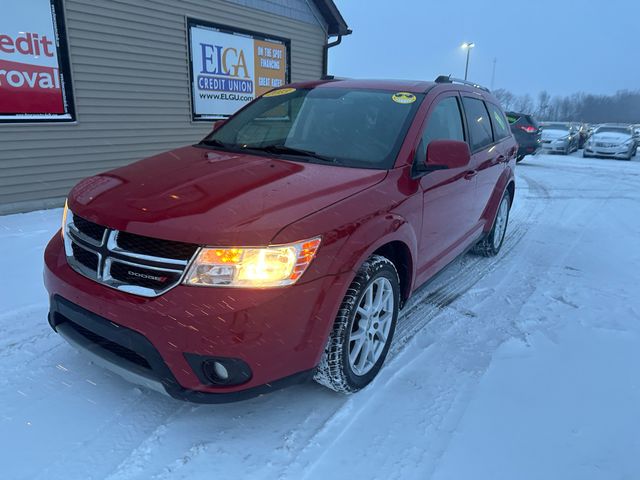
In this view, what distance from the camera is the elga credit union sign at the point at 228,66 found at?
28.8 feet

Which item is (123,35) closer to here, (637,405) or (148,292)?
(148,292)

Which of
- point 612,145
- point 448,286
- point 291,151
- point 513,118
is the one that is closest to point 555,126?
point 612,145

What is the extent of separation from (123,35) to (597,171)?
13648 mm

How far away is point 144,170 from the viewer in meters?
2.83

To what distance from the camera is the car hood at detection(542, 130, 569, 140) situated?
66.2 ft

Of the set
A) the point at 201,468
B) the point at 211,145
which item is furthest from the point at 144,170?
the point at 201,468

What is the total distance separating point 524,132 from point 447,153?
13.6m

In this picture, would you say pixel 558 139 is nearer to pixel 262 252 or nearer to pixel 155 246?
pixel 262 252

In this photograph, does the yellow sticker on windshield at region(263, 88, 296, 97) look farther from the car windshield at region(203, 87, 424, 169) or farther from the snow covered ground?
the snow covered ground

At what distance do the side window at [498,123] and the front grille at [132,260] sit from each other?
3.94 m

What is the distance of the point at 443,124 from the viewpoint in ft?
11.7

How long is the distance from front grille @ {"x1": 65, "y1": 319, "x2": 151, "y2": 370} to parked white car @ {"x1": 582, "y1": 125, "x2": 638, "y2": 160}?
21.5 m

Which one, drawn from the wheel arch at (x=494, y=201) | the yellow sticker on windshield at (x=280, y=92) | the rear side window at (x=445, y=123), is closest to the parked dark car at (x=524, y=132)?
the wheel arch at (x=494, y=201)

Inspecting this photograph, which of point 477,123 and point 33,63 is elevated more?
point 33,63
